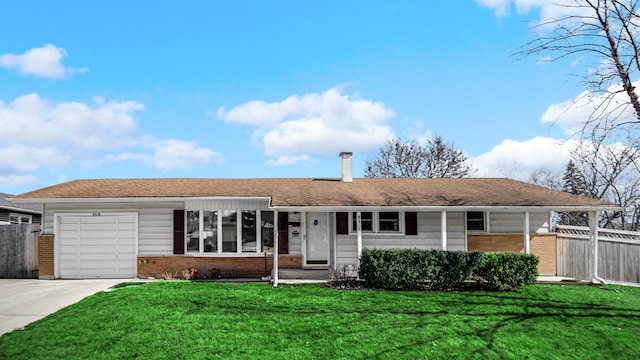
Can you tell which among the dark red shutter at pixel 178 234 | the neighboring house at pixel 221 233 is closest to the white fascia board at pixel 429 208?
the neighboring house at pixel 221 233

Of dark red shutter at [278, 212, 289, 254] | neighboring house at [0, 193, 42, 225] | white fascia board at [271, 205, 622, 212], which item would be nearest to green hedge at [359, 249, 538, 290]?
white fascia board at [271, 205, 622, 212]

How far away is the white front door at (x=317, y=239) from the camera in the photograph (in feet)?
54.6

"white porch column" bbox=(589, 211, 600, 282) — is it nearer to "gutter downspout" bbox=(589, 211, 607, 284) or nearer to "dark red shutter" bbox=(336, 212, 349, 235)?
"gutter downspout" bbox=(589, 211, 607, 284)

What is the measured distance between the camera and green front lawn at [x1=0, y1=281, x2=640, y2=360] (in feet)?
29.4

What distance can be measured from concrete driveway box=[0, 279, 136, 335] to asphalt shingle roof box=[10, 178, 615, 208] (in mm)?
2765

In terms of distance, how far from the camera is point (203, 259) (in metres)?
16.5

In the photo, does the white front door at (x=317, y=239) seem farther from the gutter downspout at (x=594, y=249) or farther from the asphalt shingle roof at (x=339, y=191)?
the gutter downspout at (x=594, y=249)

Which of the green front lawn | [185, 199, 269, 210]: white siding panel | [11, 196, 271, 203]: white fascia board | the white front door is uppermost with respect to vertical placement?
[11, 196, 271, 203]: white fascia board

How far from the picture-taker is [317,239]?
16.7 m

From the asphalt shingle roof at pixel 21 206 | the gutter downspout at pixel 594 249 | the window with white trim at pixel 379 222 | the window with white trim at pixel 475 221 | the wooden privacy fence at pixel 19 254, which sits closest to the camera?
the gutter downspout at pixel 594 249

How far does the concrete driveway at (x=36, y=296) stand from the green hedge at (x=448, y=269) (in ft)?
26.7

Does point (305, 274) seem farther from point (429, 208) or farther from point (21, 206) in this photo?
point (21, 206)

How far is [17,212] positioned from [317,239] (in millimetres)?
18635

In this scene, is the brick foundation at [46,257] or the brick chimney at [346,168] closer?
the brick foundation at [46,257]
